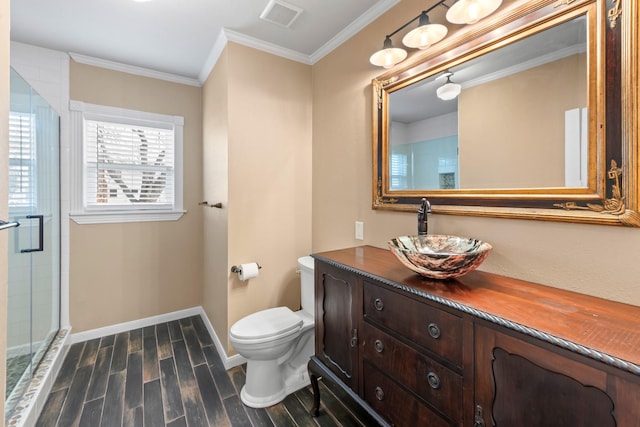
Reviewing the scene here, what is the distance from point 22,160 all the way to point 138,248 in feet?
3.74

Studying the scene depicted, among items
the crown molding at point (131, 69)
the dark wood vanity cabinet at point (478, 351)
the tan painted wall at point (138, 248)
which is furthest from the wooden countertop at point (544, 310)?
the crown molding at point (131, 69)

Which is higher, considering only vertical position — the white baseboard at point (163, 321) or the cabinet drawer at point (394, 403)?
the cabinet drawer at point (394, 403)

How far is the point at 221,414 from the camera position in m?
1.66

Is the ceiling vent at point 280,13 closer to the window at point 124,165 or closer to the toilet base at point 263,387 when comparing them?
the window at point 124,165

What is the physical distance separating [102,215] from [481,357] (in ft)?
9.81

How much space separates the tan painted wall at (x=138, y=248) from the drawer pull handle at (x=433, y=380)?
8.33 feet

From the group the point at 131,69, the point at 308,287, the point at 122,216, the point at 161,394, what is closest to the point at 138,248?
the point at 122,216

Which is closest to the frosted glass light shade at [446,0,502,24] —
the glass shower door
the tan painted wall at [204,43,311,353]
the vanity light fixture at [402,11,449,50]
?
the vanity light fixture at [402,11,449,50]

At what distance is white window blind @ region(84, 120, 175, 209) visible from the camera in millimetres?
2525

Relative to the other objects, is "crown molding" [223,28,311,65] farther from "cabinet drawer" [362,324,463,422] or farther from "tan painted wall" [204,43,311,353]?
"cabinet drawer" [362,324,463,422]

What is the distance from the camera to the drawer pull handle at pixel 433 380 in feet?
3.19

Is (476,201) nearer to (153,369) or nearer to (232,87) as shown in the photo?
(232,87)

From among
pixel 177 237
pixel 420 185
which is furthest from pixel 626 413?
pixel 177 237

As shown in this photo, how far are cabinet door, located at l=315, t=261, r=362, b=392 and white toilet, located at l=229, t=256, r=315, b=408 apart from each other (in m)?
0.29
